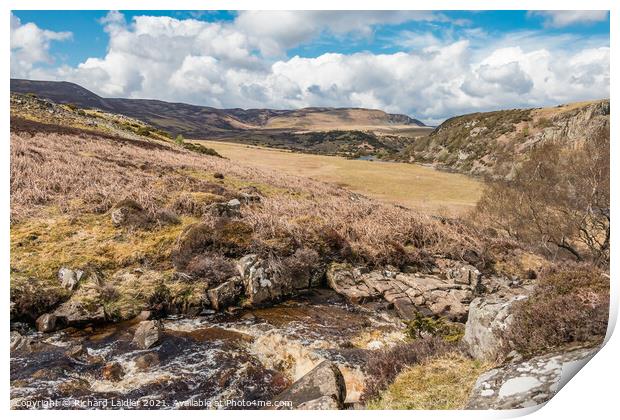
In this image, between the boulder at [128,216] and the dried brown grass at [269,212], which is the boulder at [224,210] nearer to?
the dried brown grass at [269,212]

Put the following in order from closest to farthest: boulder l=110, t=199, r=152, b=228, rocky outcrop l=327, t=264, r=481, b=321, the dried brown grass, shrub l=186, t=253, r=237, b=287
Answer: shrub l=186, t=253, r=237, b=287 → rocky outcrop l=327, t=264, r=481, b=321 → boulder l=110, t=199, r=152, b=228 → the dried brown grass

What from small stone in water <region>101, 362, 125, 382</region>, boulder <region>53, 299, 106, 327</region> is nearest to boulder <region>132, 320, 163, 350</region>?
small stone in water <region>101, 362, 125, 382</region>

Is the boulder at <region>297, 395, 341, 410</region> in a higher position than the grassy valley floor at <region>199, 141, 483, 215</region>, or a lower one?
lower

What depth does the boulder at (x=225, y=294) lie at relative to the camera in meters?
13.0

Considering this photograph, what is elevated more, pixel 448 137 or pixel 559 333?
pixel 448 137

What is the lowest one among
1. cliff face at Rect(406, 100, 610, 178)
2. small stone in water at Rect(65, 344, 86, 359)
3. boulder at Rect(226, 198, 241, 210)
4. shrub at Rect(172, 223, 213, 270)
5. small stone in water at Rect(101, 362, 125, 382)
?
small stone in water at Rect(101, 362, 125, 382)

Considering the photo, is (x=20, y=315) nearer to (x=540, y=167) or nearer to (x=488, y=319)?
(x=488, y=319)

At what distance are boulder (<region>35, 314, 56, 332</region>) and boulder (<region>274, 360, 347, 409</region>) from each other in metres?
6.62

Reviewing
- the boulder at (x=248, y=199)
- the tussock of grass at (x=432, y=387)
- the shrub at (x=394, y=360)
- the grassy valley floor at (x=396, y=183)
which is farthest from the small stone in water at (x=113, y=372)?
the grassy valley floor at (x=396, y=183)

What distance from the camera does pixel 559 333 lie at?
8.25m

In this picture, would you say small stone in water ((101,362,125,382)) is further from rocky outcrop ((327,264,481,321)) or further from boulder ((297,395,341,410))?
rocky outcrop ((327,264,481,321))

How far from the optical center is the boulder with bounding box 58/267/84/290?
11938mm
